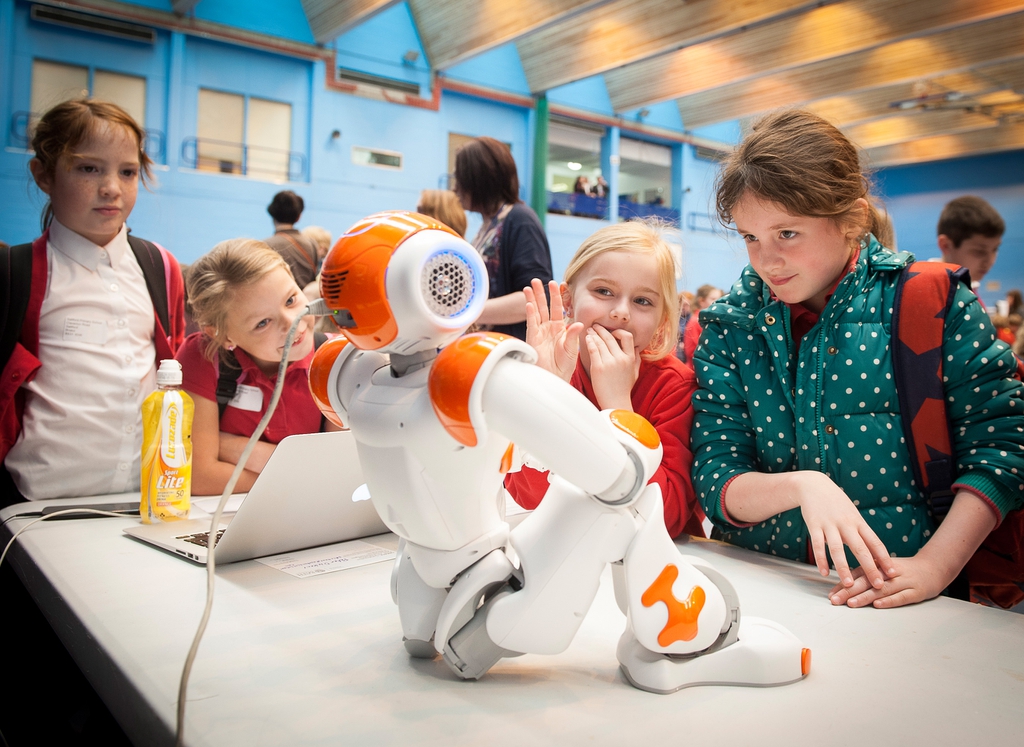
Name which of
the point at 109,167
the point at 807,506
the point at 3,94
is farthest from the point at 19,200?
A: the point at 807,506

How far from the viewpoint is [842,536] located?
79cm

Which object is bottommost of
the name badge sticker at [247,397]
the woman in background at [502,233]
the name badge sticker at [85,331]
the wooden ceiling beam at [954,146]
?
the name badge sticker at [247,397]

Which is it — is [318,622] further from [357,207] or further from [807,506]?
[357,207]

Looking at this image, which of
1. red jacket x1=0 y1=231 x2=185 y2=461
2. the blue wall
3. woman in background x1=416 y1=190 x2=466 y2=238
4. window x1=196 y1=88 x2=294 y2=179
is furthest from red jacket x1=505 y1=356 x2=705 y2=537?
window x1=196 y1=88 x2=294 y2=179

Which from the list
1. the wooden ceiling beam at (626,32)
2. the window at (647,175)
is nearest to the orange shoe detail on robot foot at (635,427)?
the wooden ceiling beam at (626,32)

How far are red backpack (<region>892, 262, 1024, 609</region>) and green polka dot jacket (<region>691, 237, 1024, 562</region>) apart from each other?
1cm

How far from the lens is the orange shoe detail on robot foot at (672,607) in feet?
1.96

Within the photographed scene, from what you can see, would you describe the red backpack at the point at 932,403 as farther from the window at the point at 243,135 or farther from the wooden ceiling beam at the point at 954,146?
the wooden ceiling beam at the point at 954,146

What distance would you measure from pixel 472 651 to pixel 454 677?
0.11ft

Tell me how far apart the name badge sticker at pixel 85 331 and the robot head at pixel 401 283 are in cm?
96

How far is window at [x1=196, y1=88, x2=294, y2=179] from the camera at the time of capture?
6496 millimetres

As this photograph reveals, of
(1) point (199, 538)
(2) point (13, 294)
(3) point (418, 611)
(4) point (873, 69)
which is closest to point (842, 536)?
(3) point (418, 611)

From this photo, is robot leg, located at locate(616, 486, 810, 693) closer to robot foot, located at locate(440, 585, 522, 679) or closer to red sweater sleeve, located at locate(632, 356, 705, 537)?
robot foot, located at locate(440, 585, 522, 679)

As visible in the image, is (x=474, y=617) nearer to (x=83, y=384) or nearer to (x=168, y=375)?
(x=168, y=375)
